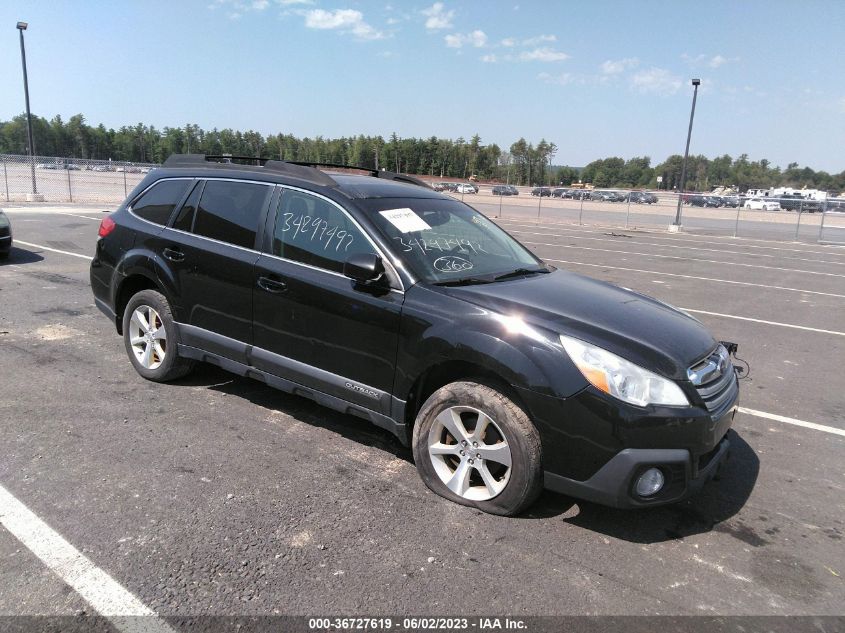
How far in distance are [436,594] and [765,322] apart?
7.33 meters

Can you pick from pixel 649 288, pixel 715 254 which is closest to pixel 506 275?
pixel 649 288

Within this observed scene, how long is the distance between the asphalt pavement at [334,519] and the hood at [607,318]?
920 mm

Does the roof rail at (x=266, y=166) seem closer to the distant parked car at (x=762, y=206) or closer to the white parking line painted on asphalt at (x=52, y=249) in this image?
the white parking line painted on asphalt at (x=52, y=249)

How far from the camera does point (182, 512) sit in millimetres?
3094

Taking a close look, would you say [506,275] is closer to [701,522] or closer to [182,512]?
[701,522]

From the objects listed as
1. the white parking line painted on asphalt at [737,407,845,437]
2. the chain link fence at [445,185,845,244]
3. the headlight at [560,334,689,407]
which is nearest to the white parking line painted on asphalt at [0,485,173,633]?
the headlight at [560,334,689,407]

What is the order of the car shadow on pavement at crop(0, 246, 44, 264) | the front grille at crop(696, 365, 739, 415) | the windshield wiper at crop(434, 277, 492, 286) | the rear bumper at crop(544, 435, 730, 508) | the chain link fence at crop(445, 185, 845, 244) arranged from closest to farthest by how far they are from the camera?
the rear bumper at crop(544, 435, 730, 508) < the front grille at crop(696, 365, 739, 415) < the windshield wiper at crop(434, 277, 492, 286) < the car shadow on pavement at crop(0, 246, 44, 264) < the chain link fence at crop(445, 185, 845, 244)

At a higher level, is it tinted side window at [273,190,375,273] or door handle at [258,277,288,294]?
tinted side window at [273,190,375,273]

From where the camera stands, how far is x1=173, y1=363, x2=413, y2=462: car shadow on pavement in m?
4.09

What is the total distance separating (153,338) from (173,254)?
74 centimetres

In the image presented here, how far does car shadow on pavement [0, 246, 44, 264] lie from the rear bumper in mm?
10539

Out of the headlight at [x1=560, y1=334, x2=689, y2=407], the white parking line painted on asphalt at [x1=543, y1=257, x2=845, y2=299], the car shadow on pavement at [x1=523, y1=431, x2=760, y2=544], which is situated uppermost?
the headlight at [x1=560, y1=334, x2=689, y2=407]

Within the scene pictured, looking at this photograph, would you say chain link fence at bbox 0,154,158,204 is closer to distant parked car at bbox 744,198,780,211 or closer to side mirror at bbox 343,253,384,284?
side mirror at bbox 343,253,384,284

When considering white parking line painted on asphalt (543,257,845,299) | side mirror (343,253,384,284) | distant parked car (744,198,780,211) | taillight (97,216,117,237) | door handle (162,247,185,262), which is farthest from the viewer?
distant parked car (744,198,780,211)
